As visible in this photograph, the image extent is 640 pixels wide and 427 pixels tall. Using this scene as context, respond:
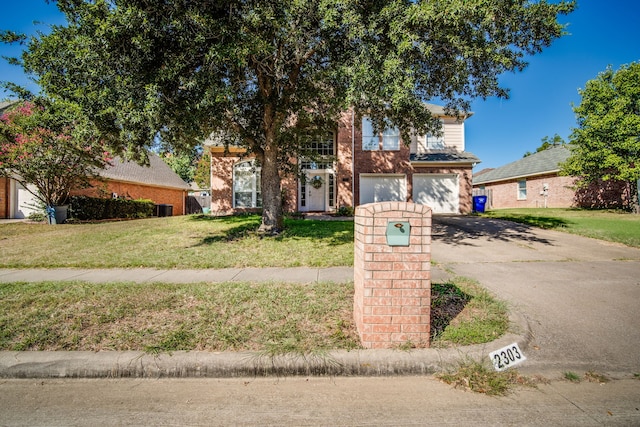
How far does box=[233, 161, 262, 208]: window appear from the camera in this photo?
54.4ft

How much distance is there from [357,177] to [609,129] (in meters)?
13.6

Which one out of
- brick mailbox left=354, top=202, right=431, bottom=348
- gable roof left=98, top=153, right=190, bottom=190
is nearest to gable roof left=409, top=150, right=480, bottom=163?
brick mailbox left=354, top=202, right=431, bottom=348

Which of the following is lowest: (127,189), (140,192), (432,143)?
(140,192)

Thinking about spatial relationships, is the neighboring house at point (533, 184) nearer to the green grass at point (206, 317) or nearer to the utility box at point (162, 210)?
the green grass at point (206, 317)

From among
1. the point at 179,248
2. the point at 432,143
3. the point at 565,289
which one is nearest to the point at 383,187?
the point at 432,143

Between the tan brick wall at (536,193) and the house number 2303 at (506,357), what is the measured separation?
20.9 meters

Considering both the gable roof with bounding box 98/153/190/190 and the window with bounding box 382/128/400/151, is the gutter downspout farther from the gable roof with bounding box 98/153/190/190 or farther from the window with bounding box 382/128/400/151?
the gable roof with bounding box 98/153/190/190

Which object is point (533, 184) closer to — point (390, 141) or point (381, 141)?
point (390, 141)

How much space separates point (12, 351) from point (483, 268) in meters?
6.63

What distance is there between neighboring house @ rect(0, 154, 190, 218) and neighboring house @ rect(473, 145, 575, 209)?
1013 inches

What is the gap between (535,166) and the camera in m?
22.9

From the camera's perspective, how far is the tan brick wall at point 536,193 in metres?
20.1

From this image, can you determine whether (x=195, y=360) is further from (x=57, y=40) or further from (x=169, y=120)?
(x=57, y=40)

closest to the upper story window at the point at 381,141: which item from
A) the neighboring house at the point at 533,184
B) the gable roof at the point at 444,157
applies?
the gable roof at the point at 444,157
